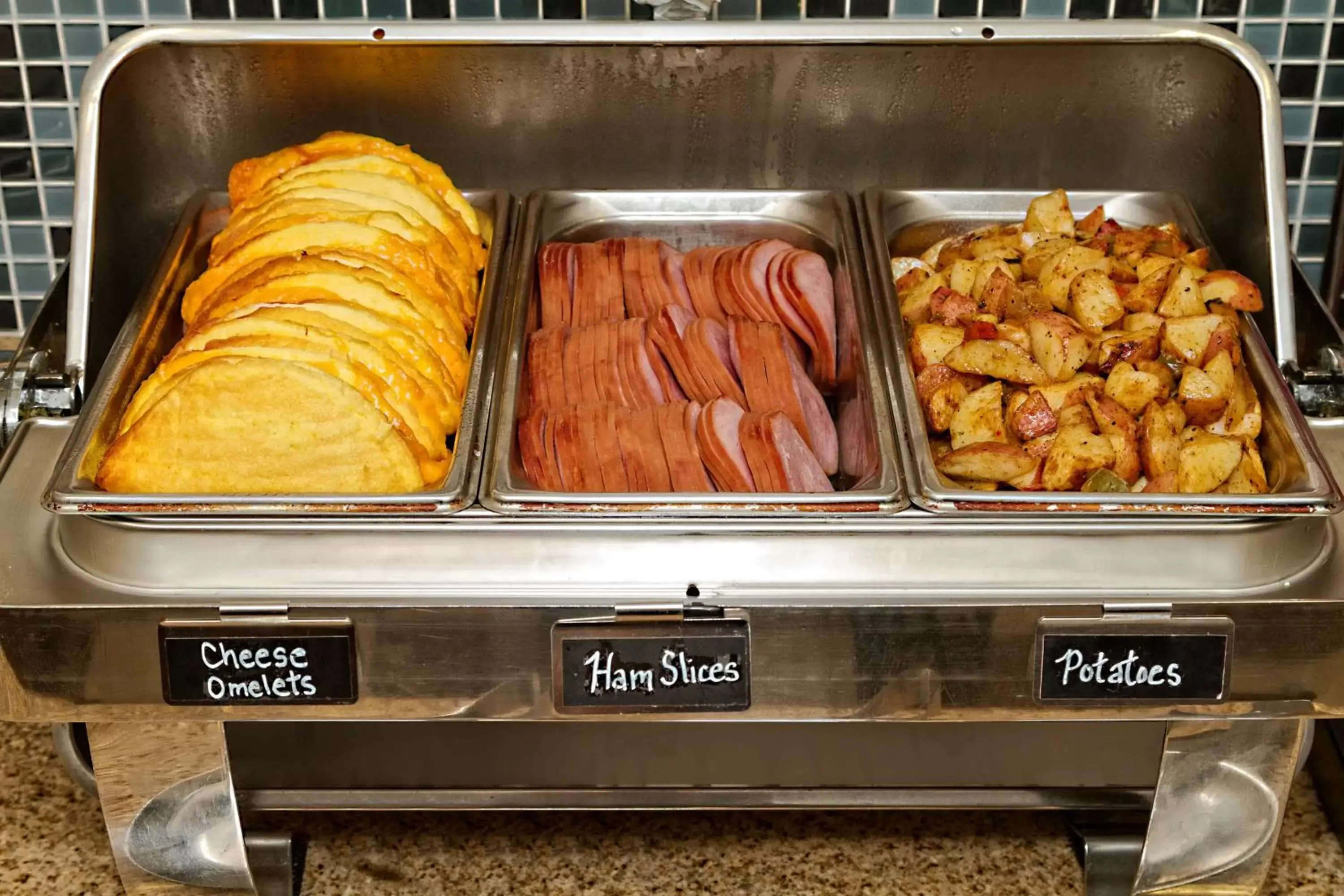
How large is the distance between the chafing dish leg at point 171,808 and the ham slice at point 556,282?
0.67 m

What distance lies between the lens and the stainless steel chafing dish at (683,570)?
1369 millimetres

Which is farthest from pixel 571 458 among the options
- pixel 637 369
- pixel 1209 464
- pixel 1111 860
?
pixel 1111 860

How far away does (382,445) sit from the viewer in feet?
4.78

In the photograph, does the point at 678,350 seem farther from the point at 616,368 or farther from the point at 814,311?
the point at 814,311

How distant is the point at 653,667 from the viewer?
4.44ft

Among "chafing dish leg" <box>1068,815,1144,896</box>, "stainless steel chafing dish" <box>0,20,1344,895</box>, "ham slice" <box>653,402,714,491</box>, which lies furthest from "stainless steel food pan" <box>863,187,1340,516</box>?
"chafing dish leg" <box>1068,815,1144,896</box>

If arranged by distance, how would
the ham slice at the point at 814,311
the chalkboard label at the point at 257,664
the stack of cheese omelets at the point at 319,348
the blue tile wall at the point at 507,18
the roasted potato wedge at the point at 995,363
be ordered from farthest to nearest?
1. the blue tile wall at the point at 507,18
2. the ham slice at the point at 814,311
3. the roasted potato wedge at the point at 995,363
4. the stack of cheese omelets at the point at 319,348
5. the chalkboard label at the point at 257,664

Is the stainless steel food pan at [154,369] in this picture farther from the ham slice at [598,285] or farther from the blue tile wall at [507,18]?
the blue tile wall at [507,18]

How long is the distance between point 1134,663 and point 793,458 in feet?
1.39

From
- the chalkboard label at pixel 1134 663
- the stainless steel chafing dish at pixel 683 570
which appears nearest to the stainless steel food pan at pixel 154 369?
the stainless steel chafing dish at pixel 683 570

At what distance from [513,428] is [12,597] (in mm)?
527

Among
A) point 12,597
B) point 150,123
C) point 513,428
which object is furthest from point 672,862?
point 150,123

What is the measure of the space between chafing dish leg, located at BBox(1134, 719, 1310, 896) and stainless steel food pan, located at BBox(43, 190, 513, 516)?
80cm

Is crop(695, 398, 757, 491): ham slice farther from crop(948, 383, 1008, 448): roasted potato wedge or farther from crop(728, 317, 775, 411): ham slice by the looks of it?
crop(948, 383, 1008, 448): roasted potato wedge
